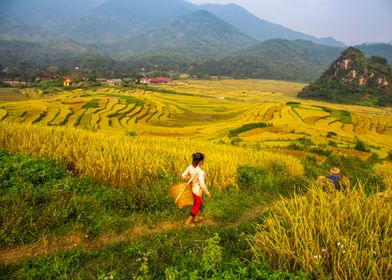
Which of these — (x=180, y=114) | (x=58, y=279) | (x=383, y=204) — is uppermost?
(x=383, y=204)

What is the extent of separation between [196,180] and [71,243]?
2238 millimetres

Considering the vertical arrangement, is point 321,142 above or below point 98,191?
below

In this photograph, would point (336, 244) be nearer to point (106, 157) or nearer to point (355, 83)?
point (106, 157)

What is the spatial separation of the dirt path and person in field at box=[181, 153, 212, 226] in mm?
289

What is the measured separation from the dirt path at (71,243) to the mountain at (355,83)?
87702mm

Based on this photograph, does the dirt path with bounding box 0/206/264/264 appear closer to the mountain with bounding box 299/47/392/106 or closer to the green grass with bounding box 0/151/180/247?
Result: the green grass with bounding box 0/151/180/247

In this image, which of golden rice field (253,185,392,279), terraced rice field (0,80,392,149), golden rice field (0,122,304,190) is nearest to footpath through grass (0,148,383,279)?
golden rice field (253,185,392,279)

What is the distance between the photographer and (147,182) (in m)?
7.34

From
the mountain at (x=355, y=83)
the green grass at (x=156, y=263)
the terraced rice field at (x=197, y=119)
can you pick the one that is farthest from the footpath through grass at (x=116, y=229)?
the mountain at (x=355, y=83)

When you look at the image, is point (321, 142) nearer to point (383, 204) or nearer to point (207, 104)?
point (383, 204)

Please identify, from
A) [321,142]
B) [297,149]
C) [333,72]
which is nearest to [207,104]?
[321,142]

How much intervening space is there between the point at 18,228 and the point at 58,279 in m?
1.41

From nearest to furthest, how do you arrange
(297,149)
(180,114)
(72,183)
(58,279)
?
(58,279), (72,183), (297,149), (180,114)

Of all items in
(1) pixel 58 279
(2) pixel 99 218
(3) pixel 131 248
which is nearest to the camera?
(1) pixel 58 279
